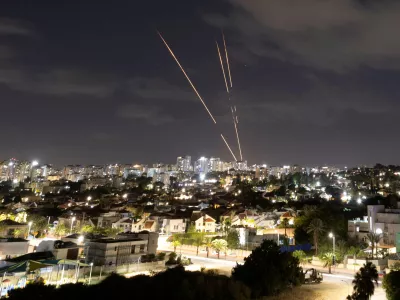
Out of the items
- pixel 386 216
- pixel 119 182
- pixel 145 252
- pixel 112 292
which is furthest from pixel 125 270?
pixel 119 182

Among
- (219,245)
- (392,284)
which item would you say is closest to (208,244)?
(219,245)

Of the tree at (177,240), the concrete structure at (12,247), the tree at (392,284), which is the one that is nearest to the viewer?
the tree at (392,284)

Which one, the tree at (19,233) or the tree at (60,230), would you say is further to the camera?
the tree at (60,230)

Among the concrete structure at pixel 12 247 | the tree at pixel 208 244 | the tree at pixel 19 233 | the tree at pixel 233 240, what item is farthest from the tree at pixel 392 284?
the tree at pixel 19 233

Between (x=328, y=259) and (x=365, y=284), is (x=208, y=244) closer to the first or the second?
(x=328, y=259)

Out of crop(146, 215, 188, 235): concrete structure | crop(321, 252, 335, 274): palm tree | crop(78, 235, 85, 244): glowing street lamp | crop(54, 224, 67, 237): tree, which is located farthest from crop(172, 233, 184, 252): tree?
crop(54, 224, 67, 237): tree

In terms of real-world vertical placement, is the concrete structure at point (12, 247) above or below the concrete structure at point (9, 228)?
below

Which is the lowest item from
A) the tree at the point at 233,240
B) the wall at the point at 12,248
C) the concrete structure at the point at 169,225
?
the wall at the point at 12,248

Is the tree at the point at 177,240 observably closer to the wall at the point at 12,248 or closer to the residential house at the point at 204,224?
the residential house at the point at 204,224

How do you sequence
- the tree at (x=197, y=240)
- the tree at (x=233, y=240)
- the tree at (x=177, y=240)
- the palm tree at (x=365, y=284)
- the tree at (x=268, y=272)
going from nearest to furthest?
the palm tree at (x=365, y=284) → the tree at (x=268, y=272) → the tree at (x=233, y=240) → the tree at (x=177, y=240) → the tree at (x=197, y=240)
